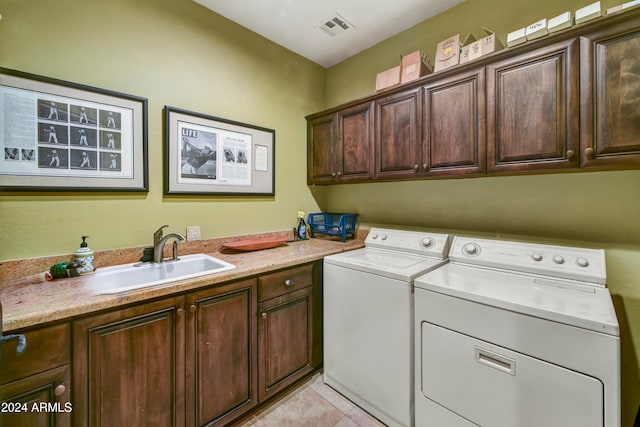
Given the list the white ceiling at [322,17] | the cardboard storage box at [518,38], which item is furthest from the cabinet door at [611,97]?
the white ceiling at [322,17]

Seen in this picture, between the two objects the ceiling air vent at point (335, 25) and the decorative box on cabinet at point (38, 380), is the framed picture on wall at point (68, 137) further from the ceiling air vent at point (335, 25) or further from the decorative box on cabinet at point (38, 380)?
the ceiling air vent at point (335, 25)

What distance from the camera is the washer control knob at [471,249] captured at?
68.1 inches

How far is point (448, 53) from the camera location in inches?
71.7

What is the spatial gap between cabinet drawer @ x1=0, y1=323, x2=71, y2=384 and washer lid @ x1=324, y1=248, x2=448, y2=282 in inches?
54.0

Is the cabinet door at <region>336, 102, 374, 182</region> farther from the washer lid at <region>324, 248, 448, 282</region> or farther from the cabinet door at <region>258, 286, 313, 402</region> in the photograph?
the cabinet door at <region>258, 286, 313, 402</region>

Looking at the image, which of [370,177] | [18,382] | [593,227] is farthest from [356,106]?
[18,382]

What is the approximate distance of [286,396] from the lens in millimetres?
1827

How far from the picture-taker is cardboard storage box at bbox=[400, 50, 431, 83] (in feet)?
6.36

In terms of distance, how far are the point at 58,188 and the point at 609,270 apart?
9.98 feet

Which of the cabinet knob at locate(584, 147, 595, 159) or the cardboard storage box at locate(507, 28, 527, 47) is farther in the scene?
the cardboard storage box at locate(507, 28, 527, 47)

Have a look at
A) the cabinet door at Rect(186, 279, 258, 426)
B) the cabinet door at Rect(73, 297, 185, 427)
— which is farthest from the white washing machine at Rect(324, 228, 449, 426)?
the cabinet door at Rect(73, 297, 185, 427)

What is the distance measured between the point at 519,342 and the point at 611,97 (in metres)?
1.21

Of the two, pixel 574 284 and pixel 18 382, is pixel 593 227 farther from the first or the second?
pixel 18 382

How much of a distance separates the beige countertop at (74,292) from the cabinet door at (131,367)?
0.07m
